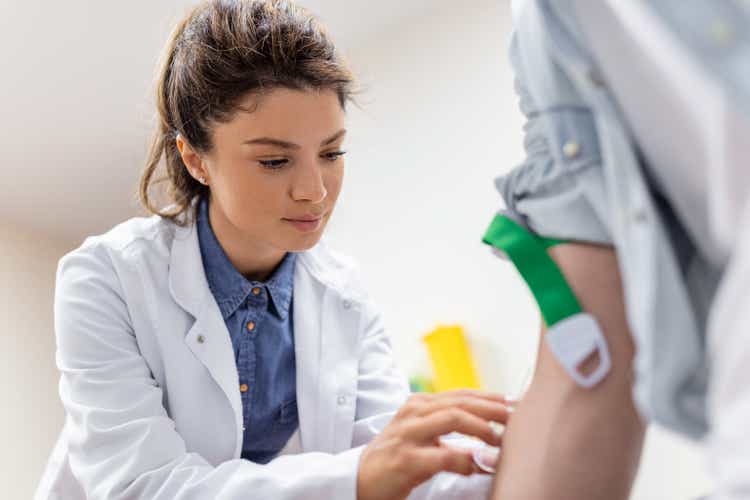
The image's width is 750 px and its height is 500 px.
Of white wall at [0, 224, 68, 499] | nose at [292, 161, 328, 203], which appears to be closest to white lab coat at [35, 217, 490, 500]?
nose at [292, 161, 328, 203]

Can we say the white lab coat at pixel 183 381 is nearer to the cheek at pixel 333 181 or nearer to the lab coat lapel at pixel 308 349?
the lab coat lapel at pixel 308 349

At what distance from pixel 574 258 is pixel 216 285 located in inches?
30.9

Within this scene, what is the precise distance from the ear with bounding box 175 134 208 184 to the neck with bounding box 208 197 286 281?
2.1 inches

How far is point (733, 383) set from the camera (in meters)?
0.43

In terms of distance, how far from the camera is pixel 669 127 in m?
0.51

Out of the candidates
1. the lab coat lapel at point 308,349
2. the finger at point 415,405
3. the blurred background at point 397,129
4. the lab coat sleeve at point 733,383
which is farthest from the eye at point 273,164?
the blurred background at point 397,129

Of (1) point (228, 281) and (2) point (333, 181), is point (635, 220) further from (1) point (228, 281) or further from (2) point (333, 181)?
(1) point (228, 281)

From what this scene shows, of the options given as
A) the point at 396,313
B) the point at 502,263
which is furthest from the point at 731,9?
the point at 396,313

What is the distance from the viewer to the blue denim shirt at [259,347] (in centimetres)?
128

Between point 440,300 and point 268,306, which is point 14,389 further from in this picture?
point 268,306

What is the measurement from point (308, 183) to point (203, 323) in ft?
0.88

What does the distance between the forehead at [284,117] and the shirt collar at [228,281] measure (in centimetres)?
20

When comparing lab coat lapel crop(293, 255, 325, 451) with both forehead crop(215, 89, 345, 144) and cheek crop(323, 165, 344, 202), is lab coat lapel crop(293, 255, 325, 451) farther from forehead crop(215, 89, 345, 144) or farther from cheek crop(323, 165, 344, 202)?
forehead crop(215, 89, 345, 144)

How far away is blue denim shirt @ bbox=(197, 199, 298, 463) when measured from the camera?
1.28 m
